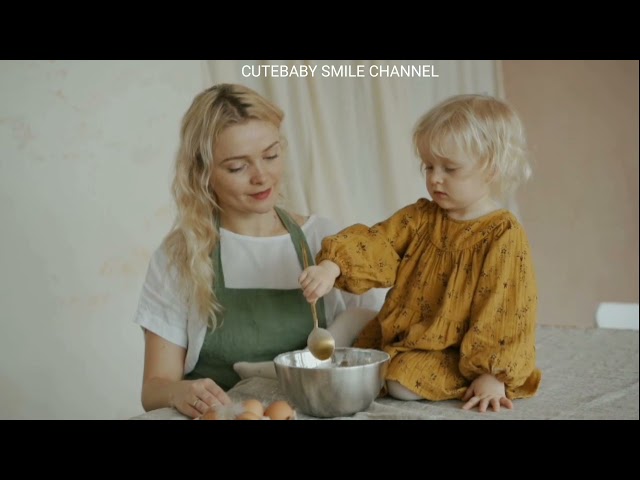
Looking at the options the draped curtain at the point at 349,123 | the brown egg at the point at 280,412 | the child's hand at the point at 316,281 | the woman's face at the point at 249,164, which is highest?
the draped curtain at the point at 349,123

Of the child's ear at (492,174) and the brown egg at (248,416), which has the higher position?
the child's ear at (492,174)

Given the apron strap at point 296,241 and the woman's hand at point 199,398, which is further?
the apron strap at point 296,241

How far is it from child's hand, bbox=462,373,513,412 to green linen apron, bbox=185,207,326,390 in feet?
1.09

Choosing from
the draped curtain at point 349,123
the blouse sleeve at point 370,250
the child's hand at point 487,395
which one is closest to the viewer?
the child's hand at point 487,395

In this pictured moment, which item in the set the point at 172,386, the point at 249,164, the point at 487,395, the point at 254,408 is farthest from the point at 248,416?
the point at 249,164

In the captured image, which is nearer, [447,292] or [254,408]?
[254,408]

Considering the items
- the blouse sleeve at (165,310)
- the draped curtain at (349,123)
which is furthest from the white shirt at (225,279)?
the draped curtain at (349,123)

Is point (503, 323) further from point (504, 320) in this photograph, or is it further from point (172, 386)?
point (172, 386)

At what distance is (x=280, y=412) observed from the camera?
1013mm

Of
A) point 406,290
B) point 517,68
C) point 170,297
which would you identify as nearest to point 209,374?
point 170,297

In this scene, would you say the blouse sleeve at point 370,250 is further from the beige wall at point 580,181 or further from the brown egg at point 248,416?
the beige wall at point 580,181

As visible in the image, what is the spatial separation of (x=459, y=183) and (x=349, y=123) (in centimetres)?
113

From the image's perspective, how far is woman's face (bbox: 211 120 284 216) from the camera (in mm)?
1257

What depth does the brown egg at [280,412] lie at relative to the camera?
3.31 ft
